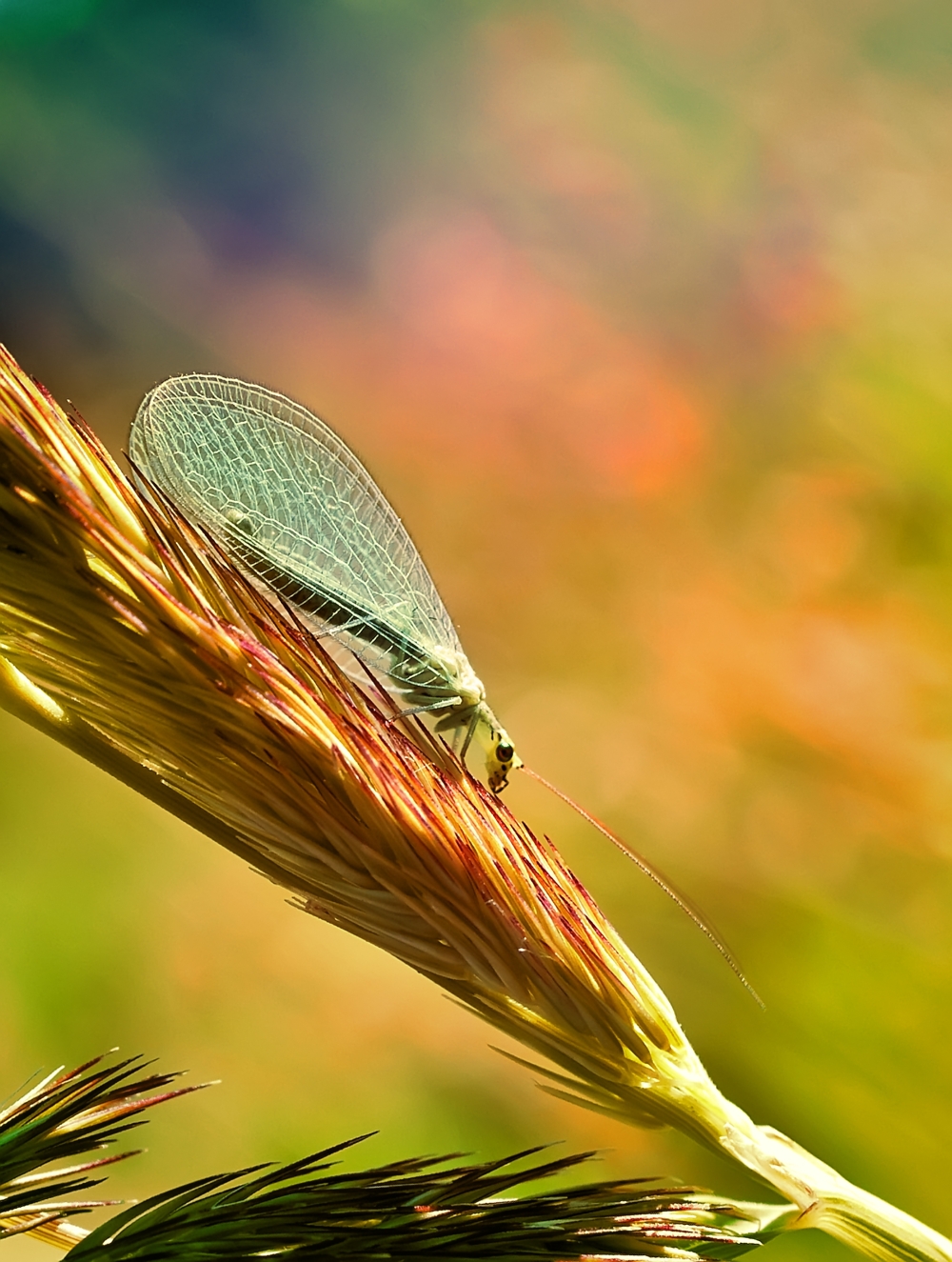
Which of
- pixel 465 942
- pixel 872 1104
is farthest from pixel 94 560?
pixel 872 1104

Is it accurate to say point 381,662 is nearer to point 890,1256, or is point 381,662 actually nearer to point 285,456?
point 285,456

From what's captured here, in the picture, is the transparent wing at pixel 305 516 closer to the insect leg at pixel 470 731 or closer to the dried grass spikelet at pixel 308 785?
the insect leg at pixel 470 731

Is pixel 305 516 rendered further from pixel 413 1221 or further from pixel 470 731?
pixel 413 1221

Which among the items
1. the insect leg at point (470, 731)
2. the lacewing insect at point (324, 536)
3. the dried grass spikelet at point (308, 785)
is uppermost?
the lacewing insect at point (324, 536)

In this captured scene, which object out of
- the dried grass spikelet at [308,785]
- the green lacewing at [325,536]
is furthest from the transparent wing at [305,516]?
the dried grass spikelet at [308,785]

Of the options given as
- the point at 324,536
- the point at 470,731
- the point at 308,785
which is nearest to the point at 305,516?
the point at 324,536

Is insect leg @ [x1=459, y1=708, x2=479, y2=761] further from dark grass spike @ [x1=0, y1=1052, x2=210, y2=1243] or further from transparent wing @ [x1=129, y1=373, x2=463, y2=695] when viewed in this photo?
dark grass spike @ [x1=0, y1=1052, x2=210, y2=1243]
